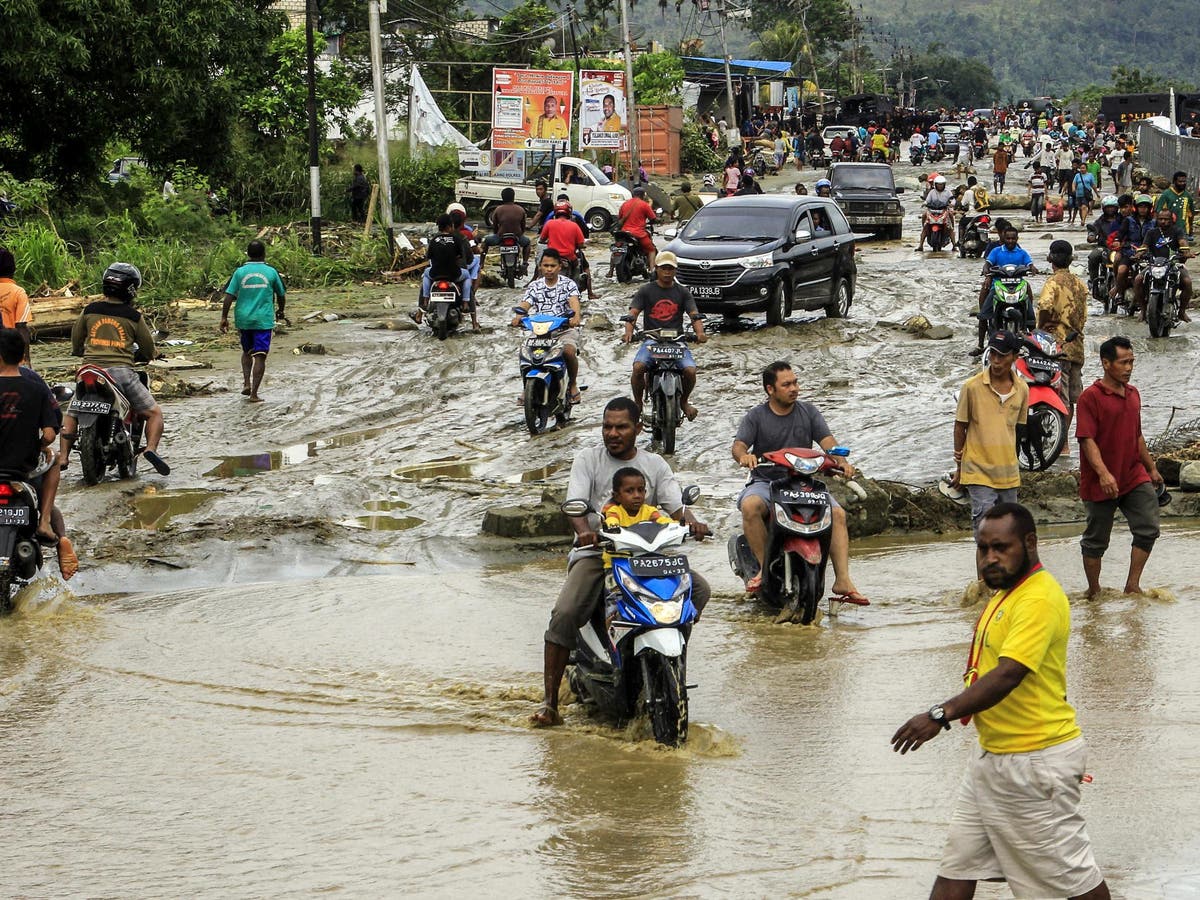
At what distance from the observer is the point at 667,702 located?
21.0ft

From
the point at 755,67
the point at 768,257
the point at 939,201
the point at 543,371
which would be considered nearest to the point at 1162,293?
the point at 768,257

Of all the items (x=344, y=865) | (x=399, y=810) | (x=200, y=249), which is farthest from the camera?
(x=200, y=249)

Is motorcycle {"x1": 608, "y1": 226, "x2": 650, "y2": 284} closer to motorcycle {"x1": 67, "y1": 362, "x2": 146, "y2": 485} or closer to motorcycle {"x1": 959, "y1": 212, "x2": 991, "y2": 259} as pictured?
motorcycle {"x1": 959, "y1": 212, "x2": 991, "y2": 259}

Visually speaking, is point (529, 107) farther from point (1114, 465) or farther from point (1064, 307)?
point (1114, 465)

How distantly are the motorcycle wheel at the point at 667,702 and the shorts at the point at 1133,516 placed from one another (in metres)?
3.66

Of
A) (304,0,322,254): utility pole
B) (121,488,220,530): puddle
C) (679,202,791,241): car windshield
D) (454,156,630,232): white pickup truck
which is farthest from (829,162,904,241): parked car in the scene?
(121,488,220,530): puddle

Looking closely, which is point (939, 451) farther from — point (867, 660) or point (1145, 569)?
point (867, 660)

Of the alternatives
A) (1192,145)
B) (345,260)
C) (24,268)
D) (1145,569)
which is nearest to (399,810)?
(1145,569)

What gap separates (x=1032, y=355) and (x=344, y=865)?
29.4 feet

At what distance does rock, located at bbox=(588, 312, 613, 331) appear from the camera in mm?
21078

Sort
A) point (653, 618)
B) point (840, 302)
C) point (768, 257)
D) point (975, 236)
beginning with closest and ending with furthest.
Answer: point (653, 618) → point (768, 257) → point (840, 302) → point (975, 236)

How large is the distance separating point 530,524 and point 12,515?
3692mm

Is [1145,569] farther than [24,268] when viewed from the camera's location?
No

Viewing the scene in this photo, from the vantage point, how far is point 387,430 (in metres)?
15.2
